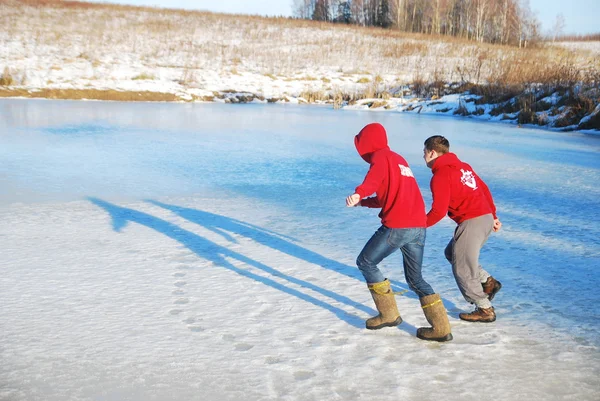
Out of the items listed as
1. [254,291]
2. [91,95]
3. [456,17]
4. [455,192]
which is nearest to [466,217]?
[455,192]

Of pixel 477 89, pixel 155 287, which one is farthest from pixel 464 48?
pixel 155 287

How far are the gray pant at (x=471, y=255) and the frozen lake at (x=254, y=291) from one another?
194 millimetres

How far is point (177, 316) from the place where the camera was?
3.38 meters

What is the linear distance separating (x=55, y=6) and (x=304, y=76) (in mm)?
21165

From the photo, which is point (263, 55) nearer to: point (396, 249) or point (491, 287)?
point (491, 287)

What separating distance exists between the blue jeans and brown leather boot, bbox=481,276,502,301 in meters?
0.63

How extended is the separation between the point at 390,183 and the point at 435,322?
786 mm

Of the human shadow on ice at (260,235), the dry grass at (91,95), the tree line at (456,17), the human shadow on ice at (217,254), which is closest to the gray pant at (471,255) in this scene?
the human shadow on ice at (260,235)

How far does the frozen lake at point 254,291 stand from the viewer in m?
2.68

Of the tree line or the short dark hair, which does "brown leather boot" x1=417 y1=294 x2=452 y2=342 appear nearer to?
the short dark hair

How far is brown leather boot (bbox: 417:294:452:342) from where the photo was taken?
3.11 meters

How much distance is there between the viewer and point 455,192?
336cm

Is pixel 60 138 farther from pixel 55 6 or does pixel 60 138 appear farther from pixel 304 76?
pixel 55 6

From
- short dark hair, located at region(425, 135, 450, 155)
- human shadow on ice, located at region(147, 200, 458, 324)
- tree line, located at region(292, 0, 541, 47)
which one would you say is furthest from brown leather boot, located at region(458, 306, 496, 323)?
tree line, located at region(292, 0, 541, 47)
